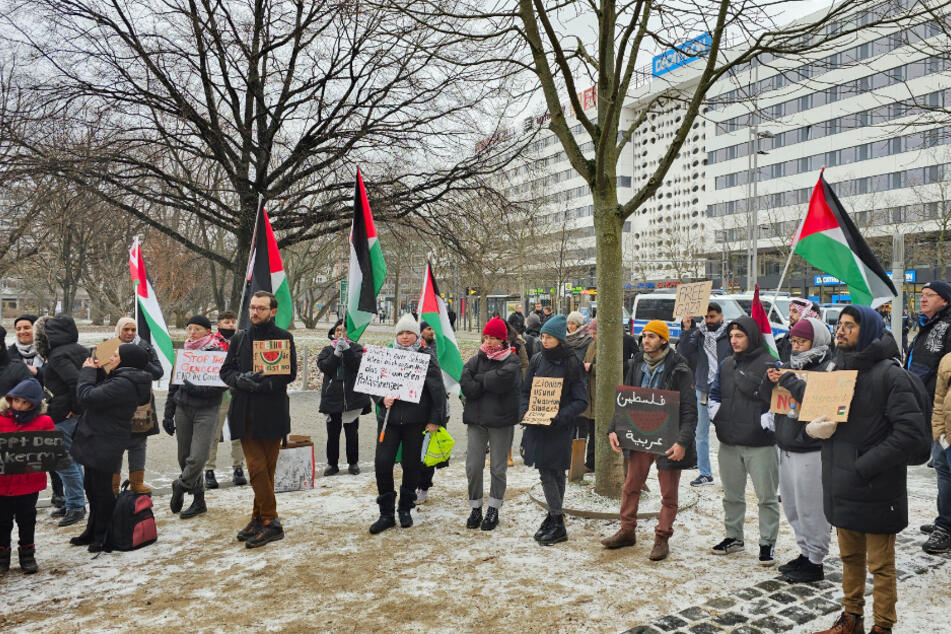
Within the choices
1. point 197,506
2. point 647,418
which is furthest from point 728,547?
point 197,506

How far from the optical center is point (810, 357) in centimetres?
446

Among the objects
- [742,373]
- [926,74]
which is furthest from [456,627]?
[926,74]

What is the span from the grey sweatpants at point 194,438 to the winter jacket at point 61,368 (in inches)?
38.9

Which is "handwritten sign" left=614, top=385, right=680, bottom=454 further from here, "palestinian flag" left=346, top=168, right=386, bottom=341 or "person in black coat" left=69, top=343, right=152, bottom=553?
"person in black coat" left=69, top=343, right=152, bottom=553

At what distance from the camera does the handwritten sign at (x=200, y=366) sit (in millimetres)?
6152

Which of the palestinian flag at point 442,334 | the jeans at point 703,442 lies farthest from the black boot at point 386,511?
the jeans at point 703,442

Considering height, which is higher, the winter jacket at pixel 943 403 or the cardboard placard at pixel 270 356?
→ the cardboard placard at pixel 270 356

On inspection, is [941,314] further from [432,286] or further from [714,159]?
[714,159]

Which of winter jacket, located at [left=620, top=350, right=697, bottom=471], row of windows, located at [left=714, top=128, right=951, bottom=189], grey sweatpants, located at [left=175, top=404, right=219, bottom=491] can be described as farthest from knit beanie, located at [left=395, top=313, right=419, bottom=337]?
row of windows, located at [left=714, top=128, right=951, bottom=189]

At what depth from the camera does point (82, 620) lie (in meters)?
3.93

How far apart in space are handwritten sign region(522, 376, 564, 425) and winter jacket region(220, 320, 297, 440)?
78.3 inches

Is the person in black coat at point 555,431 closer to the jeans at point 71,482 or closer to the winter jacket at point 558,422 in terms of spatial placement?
the winter jacket at point 558,422

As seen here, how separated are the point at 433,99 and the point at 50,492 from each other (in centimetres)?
834

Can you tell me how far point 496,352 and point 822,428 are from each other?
2740 mm
